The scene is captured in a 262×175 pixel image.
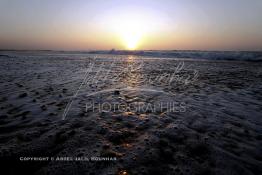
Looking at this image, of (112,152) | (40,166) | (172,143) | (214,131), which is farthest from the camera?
(214,131)

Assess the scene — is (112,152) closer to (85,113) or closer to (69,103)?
(85,113)

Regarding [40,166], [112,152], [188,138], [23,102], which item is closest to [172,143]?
[188,138]

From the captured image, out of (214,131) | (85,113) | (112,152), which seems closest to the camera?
(112,152)

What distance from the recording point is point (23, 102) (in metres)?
5.30

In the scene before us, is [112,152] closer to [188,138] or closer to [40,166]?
[40,166]

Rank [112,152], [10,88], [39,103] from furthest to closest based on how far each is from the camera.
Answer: [10,88], [39,103], [112,152]

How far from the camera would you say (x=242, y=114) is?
486cm

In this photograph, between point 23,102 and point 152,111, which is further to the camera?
point 23,102

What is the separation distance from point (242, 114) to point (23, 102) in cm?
625

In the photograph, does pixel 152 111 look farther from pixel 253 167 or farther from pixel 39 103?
pixel 39 103

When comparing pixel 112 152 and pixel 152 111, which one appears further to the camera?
pixel 152 111

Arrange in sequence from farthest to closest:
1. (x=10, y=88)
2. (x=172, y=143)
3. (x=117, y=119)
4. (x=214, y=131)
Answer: (x=10, y=88)
(x=117, y=119)
(x=214, y=131)
(x=172, y=143)

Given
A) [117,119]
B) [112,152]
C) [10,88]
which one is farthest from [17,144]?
[10,88]

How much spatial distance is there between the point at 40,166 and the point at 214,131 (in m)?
3.33
